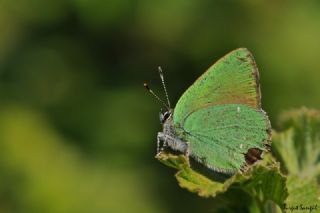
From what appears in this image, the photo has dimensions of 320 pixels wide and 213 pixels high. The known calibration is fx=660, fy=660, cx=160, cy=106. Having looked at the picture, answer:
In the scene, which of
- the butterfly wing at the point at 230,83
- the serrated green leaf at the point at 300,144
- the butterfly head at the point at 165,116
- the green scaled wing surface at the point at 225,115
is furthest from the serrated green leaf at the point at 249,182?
the butterfly head at the point at 165,116

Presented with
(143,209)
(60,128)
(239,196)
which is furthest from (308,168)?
(60,128)

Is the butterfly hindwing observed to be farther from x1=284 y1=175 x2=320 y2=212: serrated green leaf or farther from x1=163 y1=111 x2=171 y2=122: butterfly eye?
x1=284 y1=175 x2=320 y2=212: serrated green leaf

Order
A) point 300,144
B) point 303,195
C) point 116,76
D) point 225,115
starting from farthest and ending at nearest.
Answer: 1. point 116,76
2. point 225,115
3. point 300,144
4. point 303,195

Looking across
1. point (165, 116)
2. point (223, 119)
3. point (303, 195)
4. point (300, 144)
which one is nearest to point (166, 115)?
point (165, 116)

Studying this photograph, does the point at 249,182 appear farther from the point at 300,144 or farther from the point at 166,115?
the point at 166,115

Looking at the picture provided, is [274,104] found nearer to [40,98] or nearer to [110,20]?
[110,20]

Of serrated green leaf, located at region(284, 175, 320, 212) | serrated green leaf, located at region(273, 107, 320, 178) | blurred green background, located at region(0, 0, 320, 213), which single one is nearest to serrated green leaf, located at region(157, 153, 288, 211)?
serrated green leaf, located at region(284, 175, 320, 212)
